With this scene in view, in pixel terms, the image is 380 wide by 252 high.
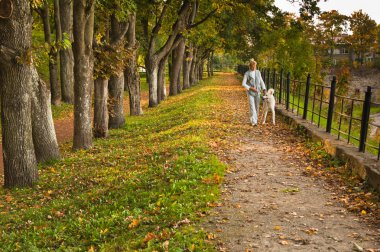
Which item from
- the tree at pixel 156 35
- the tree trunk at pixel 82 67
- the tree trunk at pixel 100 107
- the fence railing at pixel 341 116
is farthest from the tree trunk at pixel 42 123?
the tree at pixel 156 35

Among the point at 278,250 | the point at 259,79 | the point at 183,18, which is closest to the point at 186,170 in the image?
the point at 278,250

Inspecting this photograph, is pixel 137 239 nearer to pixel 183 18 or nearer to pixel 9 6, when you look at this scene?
pixel 9 6

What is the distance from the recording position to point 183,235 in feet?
16.9

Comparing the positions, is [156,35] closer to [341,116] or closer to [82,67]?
[82,67]

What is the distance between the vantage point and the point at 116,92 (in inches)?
635

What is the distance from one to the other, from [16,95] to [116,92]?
780cm

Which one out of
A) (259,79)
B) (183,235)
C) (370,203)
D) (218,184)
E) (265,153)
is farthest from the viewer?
(259,79)

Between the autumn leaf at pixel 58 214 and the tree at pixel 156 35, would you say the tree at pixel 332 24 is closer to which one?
the tree at pixel 156 35

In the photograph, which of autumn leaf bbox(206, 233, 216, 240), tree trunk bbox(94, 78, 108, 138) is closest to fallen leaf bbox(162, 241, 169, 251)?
autumn leaf bbox(206, 233, 216, 240)

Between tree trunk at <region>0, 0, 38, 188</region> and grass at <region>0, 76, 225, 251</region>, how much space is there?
471 millimetres

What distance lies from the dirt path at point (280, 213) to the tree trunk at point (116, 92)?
8.01 m

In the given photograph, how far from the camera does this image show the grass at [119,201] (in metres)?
5.50

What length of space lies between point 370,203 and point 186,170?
3379mm

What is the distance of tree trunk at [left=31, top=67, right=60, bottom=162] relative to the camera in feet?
33.7
